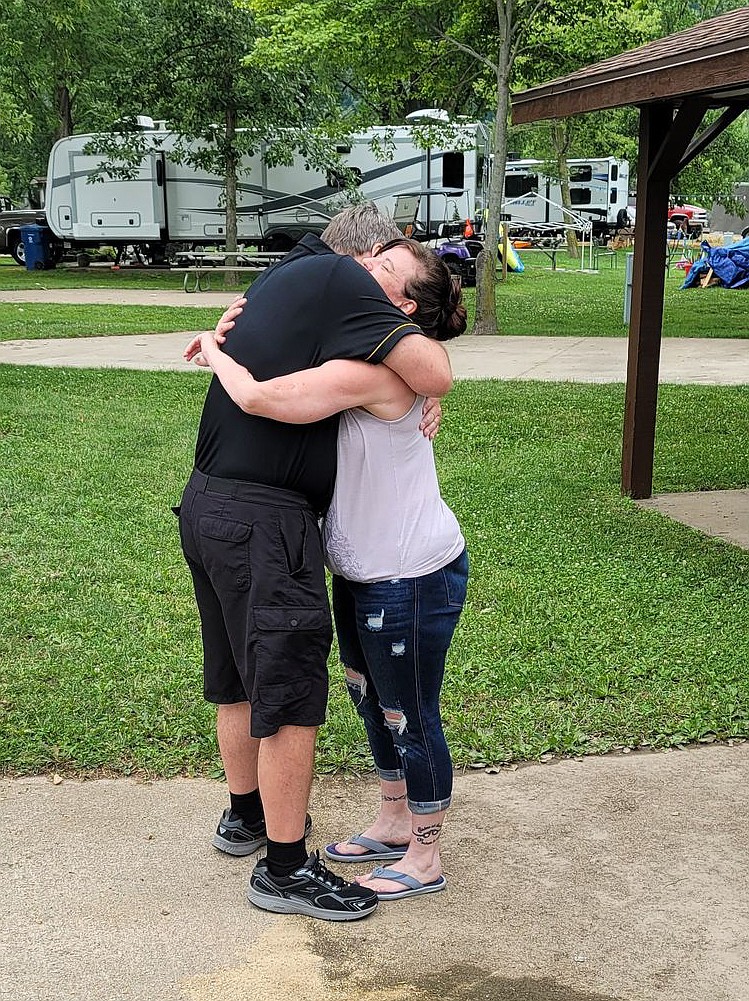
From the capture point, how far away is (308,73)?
77.3ft

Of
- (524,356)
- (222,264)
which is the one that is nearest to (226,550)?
(524,356)

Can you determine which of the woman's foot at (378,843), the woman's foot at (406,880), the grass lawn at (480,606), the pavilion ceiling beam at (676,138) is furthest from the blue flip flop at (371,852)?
the pavilion ceiling beam at (676,138)

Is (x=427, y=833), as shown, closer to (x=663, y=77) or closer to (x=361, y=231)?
(x=361, y=231)

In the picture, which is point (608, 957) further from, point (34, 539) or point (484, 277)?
point (484, 277)

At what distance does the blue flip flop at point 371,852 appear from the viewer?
3.21 metres

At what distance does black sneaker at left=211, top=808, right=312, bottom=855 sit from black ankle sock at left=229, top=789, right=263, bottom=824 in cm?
1

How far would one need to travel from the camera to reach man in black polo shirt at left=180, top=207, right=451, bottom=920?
2.66m

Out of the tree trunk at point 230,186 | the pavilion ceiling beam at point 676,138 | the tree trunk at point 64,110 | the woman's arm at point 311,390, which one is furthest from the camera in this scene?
the tree trunk at point 64,110

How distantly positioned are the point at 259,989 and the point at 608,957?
0.79m

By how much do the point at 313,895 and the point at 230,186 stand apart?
23.2 meters

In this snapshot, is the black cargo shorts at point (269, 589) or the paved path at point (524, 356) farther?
the paved path at point (524, 356)

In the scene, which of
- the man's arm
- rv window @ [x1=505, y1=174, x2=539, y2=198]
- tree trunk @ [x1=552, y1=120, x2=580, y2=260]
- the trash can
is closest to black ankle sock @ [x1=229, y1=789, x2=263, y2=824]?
the man's arm

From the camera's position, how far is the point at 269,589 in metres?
2.73

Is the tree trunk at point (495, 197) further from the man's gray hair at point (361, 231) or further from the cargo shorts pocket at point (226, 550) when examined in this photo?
the cargo shorts pocket at point (226, 550)
